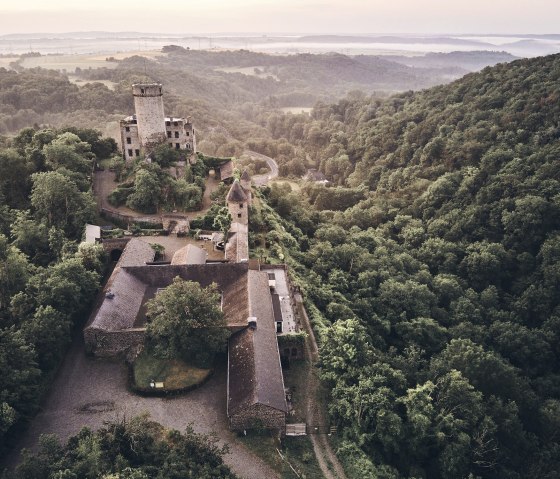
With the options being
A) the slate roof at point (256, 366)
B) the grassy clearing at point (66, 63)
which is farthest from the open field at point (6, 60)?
the slate roof at point (256, 366)

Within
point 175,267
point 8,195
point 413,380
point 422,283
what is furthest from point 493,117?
point 8,195

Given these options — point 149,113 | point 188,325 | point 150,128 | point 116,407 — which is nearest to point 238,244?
point 188,325

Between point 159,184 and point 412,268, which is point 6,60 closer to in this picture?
point 159,184

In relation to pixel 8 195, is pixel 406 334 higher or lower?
lower

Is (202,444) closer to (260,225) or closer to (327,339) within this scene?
(327,339)

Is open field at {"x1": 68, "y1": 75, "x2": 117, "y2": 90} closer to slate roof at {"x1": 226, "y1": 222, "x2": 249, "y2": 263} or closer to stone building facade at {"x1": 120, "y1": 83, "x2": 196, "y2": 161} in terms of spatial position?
stone building facade at {"x1": 120, "y1": 83, "x2": 196, "y2": 161}

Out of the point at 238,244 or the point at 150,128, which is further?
the point at 150,128

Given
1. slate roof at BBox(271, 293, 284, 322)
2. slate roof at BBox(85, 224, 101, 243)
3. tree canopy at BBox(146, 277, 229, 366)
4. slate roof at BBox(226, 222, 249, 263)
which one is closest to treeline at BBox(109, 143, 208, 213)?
slate roof at BBox(85, 224, 101, 243)
